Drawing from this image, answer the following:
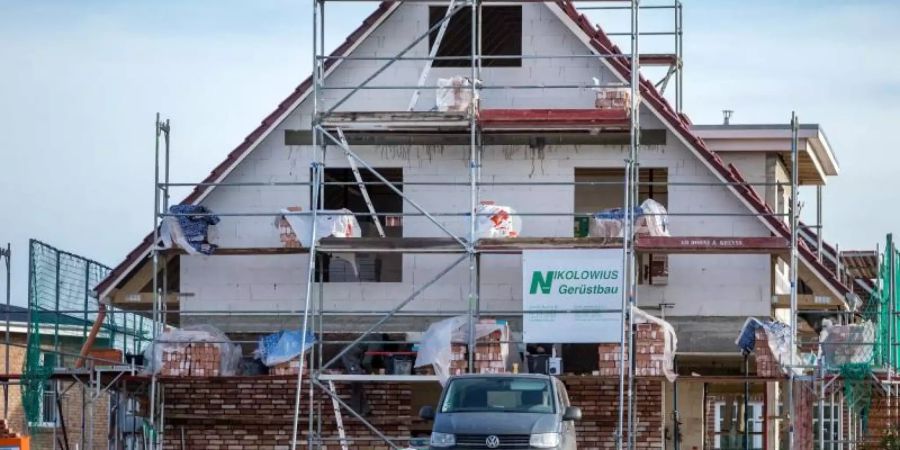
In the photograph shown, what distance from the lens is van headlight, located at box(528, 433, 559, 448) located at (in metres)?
25.5

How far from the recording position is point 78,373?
31.7 metres

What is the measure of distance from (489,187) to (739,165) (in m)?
5.19

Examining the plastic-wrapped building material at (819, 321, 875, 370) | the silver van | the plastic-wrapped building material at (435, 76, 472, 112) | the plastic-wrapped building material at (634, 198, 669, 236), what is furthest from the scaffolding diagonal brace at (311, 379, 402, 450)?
the plastic-wrapped building material at (819, 321, 875, 370)

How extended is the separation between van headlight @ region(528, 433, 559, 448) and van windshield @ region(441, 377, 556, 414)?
582 millimetres

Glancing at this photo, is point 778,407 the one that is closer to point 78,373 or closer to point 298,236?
point 298,236

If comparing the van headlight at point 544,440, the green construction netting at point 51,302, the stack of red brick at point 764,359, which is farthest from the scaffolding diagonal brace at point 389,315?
the van headlight at point 544,440

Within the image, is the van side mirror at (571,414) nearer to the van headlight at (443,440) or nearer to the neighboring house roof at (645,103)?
the van headlight at (443,440)

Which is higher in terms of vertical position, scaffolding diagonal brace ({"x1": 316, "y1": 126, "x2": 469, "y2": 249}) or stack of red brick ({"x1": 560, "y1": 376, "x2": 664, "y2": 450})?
scaffolding diagonal brace ({"x1": 316, "y1": 126, "x2": 469, "y2": 249})

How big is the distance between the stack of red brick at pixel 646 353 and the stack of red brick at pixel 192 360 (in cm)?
556

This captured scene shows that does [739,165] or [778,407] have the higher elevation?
[739,165]

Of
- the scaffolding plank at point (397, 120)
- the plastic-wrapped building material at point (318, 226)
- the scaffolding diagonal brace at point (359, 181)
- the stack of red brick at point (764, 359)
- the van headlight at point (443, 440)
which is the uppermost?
the scaffolding plank at point (397, 120)

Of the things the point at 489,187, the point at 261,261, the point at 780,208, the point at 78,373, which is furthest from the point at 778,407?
the point at 78,373

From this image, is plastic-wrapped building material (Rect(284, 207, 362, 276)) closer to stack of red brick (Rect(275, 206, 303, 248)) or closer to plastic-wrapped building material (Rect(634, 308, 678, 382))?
stack of red brick (Rect(275, 206, 303, 248))

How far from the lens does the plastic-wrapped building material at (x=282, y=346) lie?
3136 cm
